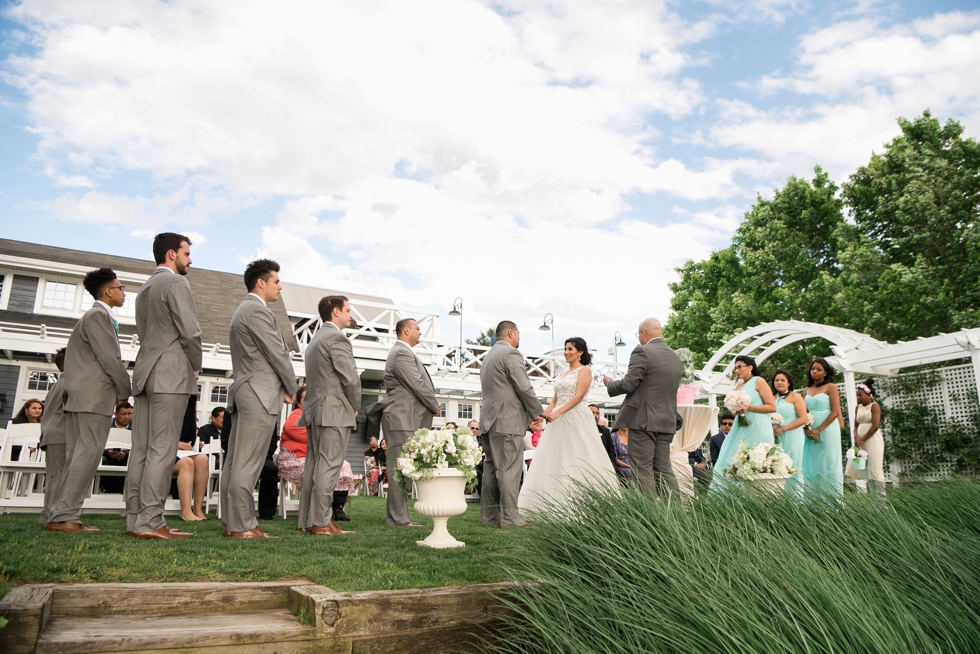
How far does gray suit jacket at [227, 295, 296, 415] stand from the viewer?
5.29 meters

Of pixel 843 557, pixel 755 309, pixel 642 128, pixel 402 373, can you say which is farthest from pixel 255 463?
pixel 755 309

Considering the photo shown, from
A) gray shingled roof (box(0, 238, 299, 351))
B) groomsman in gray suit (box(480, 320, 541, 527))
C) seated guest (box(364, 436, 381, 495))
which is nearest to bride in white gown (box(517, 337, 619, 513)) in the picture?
groomsman in gray suit (box(480, 320, 541, 527))

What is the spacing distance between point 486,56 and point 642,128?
14.2 ft

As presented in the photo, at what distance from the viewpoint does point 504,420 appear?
662 centimetres

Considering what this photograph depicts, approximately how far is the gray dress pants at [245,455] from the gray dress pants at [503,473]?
2397mm

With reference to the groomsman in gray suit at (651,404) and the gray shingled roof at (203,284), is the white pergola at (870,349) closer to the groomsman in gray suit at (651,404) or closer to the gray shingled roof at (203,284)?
the groomsman in gray suit at (651,404)

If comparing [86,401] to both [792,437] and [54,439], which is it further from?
[792,437]

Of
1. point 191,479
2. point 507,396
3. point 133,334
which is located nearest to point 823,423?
point 507,396

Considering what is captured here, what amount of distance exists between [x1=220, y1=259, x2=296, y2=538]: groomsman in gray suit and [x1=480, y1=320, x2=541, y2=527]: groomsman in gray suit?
2.20 m

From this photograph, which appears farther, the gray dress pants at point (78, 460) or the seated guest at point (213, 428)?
the seated guest at point (213, 428)

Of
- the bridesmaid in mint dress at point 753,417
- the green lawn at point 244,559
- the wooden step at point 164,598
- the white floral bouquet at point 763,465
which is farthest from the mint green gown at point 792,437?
the wooden step at point 164,598

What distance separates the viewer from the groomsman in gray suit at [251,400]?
16.6 feet

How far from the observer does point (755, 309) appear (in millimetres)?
23953

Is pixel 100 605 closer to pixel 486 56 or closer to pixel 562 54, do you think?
pixel 562 54
